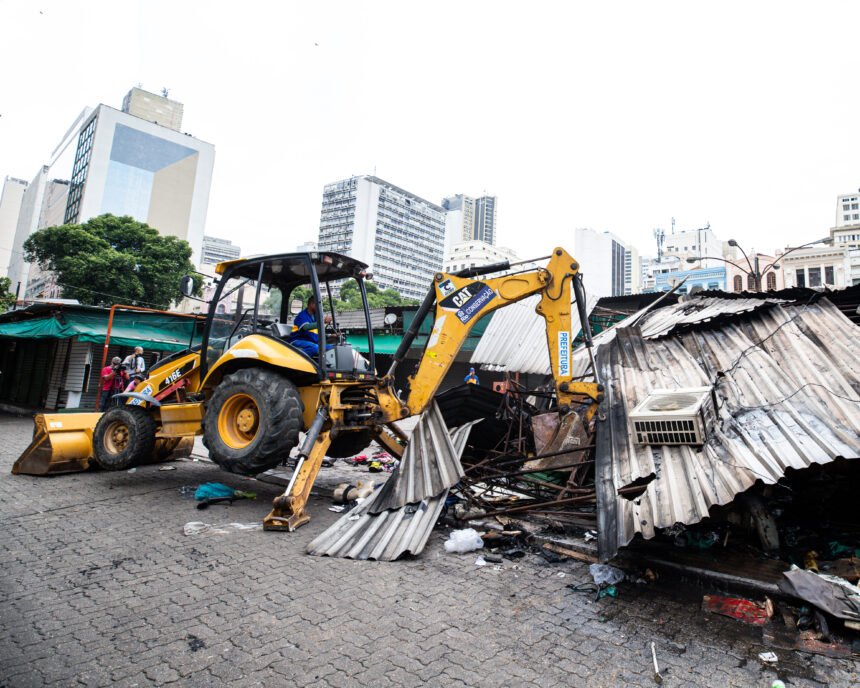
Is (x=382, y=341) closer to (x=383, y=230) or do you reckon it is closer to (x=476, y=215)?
(x=383, y=230)

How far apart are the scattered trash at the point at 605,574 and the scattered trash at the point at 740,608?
22.5 inches

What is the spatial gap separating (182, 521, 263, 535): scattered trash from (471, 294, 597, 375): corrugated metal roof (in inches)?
274

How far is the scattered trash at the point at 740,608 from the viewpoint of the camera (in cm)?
298

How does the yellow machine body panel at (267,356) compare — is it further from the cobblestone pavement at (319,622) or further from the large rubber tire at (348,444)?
the cobblestone pavement at (319,622)

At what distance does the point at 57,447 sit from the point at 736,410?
8193 mm

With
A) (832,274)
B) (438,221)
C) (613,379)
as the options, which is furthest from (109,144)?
(832,274)

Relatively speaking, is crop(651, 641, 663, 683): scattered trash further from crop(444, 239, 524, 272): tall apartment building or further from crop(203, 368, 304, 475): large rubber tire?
crop(444, 239, 524, 272): tall apartment building

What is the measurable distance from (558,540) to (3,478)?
706cm

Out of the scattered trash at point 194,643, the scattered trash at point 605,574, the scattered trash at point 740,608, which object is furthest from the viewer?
the scattered trash at point 605,574

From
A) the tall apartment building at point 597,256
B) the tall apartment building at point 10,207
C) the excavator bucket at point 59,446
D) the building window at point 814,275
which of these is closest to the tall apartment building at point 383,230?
the tall apartment building at point 597,256

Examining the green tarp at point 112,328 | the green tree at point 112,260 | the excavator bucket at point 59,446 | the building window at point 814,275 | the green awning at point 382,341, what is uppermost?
the building window at point 814,275

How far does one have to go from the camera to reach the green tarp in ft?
36.0

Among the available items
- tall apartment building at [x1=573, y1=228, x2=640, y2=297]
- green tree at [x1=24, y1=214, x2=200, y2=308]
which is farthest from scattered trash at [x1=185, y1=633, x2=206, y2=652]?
tall apartment building at [x1=573, y1=228, x2=640, y2=297]

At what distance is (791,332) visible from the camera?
5.18m
